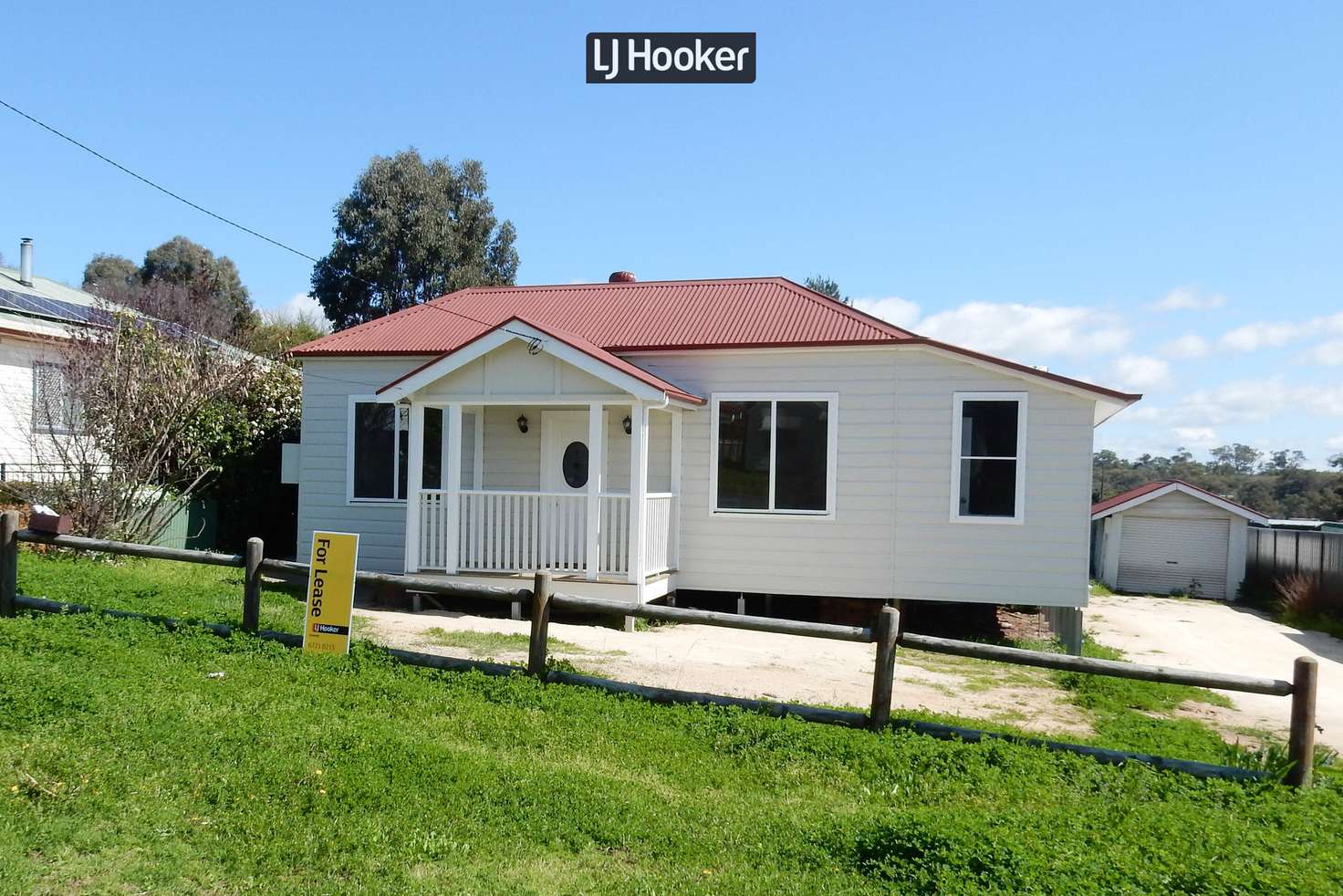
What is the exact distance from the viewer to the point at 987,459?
495 inches

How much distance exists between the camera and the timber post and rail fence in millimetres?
6289

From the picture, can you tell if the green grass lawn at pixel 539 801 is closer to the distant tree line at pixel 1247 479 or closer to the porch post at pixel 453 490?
the porch post at pixel 453 490

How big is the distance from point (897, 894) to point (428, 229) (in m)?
31.4

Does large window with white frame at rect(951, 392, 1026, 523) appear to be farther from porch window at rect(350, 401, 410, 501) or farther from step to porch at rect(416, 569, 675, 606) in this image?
porch window at rect(350, 401, 410, 501)

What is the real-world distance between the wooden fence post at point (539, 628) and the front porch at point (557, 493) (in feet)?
13.3

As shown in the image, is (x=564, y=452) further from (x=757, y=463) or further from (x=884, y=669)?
(x=884, y=669)

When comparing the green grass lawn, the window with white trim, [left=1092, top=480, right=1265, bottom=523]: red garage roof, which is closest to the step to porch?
the green grass lawn

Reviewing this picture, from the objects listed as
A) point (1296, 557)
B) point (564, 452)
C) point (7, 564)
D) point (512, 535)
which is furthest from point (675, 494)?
point (1296, 557)

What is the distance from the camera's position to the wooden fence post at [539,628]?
789 centimetres

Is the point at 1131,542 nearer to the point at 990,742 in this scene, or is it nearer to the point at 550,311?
the point at 550,311

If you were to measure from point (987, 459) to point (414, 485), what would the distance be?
24.0ft

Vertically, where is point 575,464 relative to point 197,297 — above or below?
below

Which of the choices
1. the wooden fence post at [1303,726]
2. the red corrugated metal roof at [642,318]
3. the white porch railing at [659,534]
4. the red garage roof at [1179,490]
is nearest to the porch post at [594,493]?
the white porch railing at [659,534]

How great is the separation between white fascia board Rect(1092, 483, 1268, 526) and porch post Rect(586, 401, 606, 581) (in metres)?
20.4
